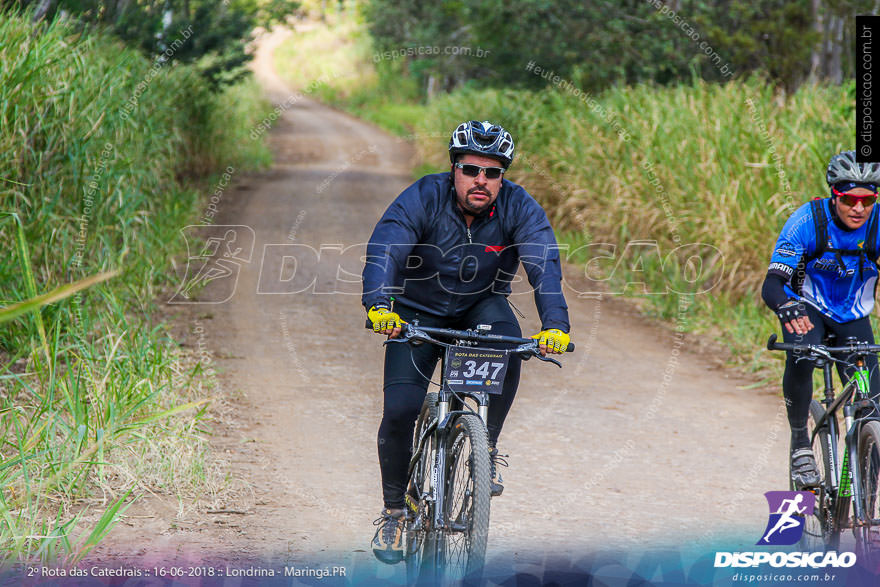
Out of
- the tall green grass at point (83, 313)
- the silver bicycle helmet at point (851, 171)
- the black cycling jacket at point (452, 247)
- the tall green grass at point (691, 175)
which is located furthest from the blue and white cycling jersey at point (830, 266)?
the tall green grass at point (691, 175)

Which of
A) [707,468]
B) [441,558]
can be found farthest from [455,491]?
[707,468]

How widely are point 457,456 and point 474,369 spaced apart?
1.19ft

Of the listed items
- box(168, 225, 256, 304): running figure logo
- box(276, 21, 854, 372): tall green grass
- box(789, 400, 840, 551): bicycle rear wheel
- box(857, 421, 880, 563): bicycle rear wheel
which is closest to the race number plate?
box(857, 421, 880, 563): bicycle rear wheel

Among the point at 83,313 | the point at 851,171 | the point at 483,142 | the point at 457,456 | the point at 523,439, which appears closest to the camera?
the point at 457,456

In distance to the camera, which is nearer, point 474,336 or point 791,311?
point 474,336

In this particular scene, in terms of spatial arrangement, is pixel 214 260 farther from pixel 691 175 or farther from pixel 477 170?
pixel 477 170

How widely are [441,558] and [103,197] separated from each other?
18.6 feet

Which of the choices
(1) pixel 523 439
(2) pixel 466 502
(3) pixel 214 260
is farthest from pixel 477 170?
(3) pixel 214 260

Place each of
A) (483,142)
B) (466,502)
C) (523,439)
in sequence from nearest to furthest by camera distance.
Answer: (466,502) → (483,142) → (523,439)

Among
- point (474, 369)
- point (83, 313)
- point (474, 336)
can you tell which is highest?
point (474, 336)

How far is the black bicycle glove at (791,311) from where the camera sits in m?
4.61

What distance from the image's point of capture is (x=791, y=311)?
4625mm

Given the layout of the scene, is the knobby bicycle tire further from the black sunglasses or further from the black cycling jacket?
the black sunglasses

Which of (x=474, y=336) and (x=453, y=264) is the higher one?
(x=453, y=264)
